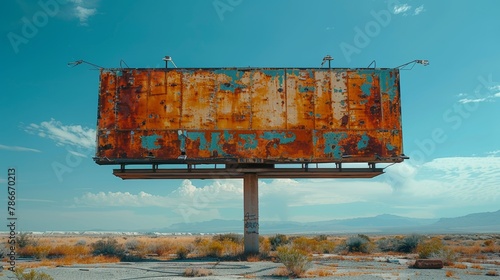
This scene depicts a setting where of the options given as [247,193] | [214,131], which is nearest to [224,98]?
[214,131]

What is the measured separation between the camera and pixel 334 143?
73.4 feet

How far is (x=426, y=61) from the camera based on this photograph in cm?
2328

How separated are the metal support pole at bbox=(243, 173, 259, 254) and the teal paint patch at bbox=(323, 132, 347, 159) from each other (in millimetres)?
3993

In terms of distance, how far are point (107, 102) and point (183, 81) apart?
3.97 meters

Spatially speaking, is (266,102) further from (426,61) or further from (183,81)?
(426,61)

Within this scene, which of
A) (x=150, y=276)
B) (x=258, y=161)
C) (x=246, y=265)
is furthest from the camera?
(x=258, y=161)

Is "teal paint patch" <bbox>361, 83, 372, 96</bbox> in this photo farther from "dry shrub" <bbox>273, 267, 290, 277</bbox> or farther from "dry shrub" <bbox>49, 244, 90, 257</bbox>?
"dry shrub" <bbox>49, 244, 90, 257</bbox>

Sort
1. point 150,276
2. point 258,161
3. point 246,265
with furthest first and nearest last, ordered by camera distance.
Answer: point 258,161 < point 246,265 < point 150,276

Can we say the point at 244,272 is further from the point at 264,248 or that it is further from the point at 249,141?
the point at 264,248

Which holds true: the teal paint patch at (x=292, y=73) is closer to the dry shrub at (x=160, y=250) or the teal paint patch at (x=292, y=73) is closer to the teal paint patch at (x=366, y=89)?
the teal paint patch at (x=366, y=89)

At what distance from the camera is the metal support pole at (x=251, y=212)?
22453 mm

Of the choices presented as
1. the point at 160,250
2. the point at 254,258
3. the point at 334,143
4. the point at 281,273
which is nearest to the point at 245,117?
the point at 334,143

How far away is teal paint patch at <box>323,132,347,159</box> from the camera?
22266 millimetres

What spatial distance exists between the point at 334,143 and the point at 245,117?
4634mm
